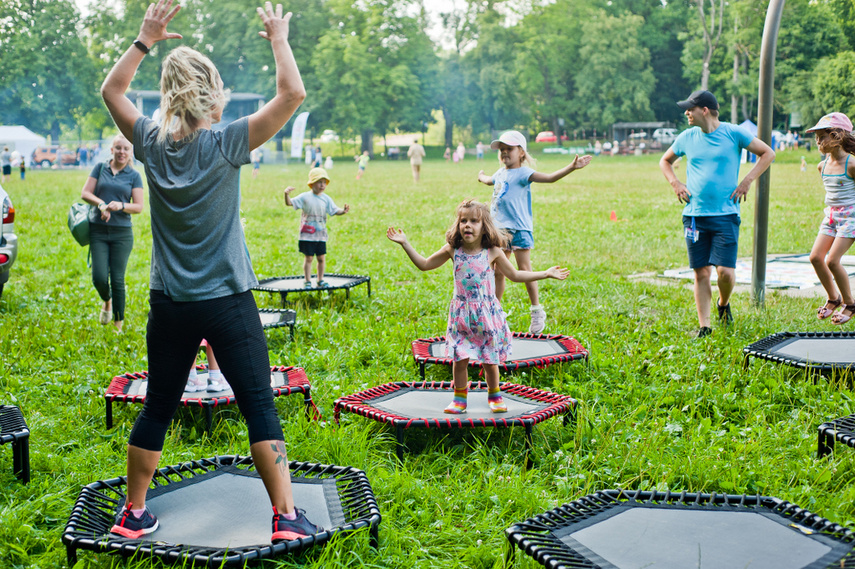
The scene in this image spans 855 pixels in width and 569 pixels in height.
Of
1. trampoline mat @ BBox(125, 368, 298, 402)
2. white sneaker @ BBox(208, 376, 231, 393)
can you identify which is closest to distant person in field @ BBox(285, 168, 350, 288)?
trampoline mat @ BBox(125, 368, 298, 402)

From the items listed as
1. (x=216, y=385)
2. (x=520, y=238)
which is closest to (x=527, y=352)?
(x=520, y=238)

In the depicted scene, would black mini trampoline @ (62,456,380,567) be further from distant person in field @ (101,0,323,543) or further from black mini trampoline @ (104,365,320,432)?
black mini trampoline @ (104,365,320,432)

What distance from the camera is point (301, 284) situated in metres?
8.82

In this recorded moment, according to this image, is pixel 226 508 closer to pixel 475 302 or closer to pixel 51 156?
pixel 475 302

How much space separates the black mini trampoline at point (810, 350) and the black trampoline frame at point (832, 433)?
3.98 feet

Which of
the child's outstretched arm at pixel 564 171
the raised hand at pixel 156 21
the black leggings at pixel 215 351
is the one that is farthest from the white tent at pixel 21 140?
the black leggings at pixel 215 351

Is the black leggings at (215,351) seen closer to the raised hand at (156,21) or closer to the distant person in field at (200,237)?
the distant person in field at (200,237)

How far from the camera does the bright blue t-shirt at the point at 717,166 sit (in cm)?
666

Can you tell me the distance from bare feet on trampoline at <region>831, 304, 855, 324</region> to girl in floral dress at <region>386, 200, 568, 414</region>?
12.2 feet

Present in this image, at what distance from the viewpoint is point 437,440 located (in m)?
4.62

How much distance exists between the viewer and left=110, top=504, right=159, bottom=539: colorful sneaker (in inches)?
127

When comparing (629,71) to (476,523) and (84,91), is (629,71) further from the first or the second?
(476,523)

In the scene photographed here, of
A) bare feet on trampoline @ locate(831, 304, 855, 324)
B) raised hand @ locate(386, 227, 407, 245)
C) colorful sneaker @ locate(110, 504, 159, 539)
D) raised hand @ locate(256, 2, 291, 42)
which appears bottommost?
colorful sneaker @ locate(110, 504, 159, 539)

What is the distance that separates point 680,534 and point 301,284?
244 inches
